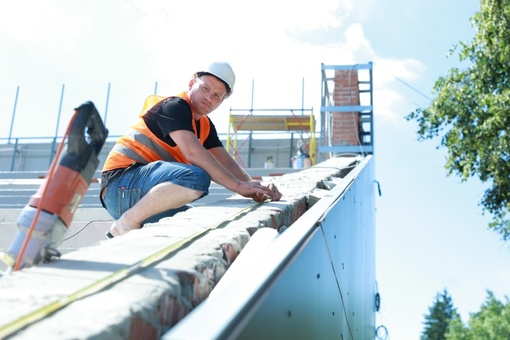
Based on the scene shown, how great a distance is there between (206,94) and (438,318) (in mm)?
69320

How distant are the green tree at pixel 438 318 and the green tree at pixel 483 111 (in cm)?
5937

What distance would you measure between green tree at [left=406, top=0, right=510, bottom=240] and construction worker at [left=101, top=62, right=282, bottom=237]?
24.3 ft

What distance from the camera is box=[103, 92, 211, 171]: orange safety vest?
2.78 meters

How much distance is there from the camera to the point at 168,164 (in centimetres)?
259

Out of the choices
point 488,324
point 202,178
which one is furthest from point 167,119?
point 488,324

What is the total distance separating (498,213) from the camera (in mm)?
10531

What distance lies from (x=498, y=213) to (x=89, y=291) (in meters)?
10.8

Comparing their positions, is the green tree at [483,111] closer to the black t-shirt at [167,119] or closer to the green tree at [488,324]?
the black t-shirt at [167,119]

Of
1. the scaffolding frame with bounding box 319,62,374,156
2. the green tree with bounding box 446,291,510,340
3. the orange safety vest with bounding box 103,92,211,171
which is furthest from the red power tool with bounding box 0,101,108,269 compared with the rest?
the green tree with bounding box 446,291,510,340

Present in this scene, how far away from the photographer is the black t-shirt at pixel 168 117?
2.59 metres

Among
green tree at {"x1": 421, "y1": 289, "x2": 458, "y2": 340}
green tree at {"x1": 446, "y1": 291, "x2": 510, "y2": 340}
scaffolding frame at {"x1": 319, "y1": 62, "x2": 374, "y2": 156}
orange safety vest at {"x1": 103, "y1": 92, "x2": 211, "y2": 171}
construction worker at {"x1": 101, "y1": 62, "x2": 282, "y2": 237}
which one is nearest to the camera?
construction worker at {"x1": 101, "y1": 62, "x2": 282, "y2": 237}

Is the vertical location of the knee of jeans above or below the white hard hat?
below

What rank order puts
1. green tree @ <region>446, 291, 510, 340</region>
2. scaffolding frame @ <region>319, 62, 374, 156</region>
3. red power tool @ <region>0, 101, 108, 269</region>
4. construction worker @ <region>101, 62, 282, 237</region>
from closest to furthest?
red power tool @ <region>0, 101, 108, 269</region> → construction worker @ <region>101, 62, 282, 237</region> → scaffolding frame @ <region>319, 62, 374, 156</region> → green tree @ <region>446, 291, 510, 340</region>

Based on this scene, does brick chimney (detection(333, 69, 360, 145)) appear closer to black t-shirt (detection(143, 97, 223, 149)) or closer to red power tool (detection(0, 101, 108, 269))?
black t-shirt (detection(143, 97, 223, 149))
